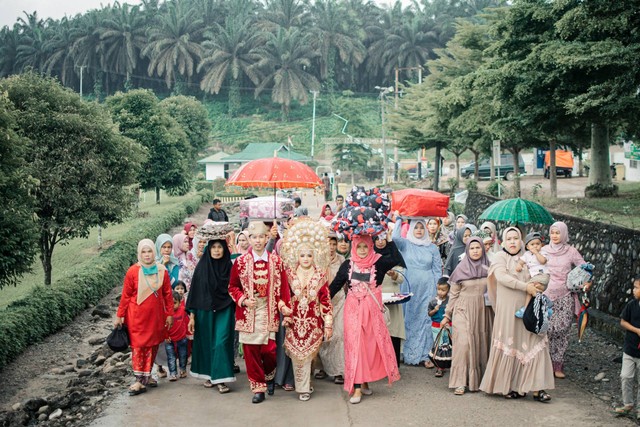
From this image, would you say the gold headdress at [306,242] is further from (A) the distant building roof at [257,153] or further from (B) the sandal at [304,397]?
(A) the distant building roof at [257,153]

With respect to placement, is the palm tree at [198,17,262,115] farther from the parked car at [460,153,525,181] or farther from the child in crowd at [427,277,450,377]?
the child in crowd at [427,277,450,377]

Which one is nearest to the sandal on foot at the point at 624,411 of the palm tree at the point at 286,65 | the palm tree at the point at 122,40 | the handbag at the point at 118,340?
the handbag at the point at 118,340

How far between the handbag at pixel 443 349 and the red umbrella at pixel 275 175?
332 centimetres

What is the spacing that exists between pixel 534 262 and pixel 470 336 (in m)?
1.16

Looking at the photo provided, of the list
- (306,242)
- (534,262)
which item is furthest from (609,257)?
(306,242)

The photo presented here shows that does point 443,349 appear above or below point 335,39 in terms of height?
below

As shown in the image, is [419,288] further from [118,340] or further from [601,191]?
[601,191]

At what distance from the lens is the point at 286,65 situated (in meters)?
88.1

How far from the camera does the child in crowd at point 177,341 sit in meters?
8.77

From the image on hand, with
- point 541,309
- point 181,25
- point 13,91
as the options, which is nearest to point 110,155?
point 13,91

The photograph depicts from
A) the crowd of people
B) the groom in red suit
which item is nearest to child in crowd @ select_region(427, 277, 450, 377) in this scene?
the crowd of people

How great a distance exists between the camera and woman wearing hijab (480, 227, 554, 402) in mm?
7629

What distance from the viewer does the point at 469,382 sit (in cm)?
812

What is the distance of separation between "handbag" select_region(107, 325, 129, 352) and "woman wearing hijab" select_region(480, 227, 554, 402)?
3.85 m
